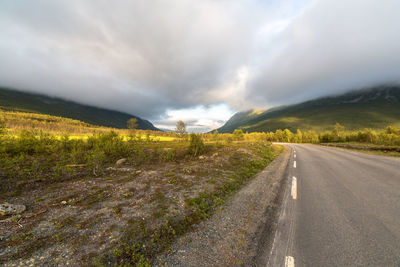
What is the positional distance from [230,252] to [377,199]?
7023 millimetres

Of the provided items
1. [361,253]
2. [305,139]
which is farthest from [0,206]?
[305,139]

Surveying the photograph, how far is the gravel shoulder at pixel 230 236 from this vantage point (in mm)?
3151

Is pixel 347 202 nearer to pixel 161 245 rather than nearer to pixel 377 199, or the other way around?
pixel 377 199

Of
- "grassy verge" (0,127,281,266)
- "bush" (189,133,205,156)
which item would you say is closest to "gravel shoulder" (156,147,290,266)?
"grassy verge" (0,127,281,266)

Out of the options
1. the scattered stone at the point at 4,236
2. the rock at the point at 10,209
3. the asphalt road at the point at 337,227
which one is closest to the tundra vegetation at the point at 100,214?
the scattered stone at the point at 4,236

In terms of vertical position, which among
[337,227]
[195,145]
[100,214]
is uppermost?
[195,145]

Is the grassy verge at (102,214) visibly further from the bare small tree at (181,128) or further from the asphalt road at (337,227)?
the bare small tree at (181,128)

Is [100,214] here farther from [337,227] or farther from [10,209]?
[337,227]

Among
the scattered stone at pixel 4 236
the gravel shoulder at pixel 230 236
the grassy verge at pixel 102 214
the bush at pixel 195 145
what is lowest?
the scattered stone at pixel 4 236

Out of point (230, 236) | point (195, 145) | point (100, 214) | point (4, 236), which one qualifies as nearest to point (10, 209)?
point (4, 236)

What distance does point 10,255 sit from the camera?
3.33 meters

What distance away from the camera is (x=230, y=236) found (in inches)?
151

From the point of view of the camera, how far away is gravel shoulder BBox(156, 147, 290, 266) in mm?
3151

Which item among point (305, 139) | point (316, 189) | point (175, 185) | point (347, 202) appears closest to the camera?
point (347, 202)
